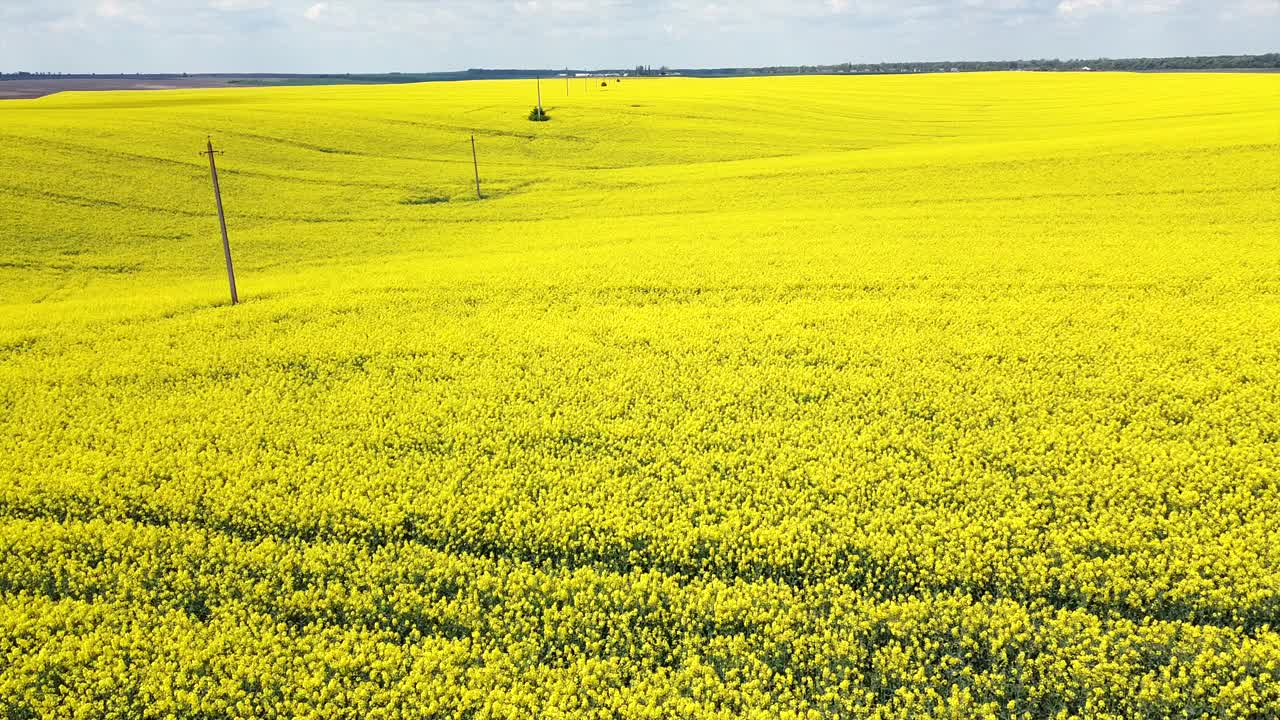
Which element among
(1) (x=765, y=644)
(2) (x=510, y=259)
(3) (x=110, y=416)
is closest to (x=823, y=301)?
(2) (x=510, y=259)

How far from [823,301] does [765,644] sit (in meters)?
11.9

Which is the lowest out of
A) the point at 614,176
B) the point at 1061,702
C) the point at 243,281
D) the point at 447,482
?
the point at 1061,702

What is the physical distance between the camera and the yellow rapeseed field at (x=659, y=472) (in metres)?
7.57

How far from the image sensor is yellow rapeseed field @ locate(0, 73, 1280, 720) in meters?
7.57

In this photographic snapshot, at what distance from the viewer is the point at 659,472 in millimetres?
10922

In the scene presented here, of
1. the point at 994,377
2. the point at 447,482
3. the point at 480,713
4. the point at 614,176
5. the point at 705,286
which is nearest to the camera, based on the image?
the point at 480,713

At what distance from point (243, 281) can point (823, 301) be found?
17.2 m

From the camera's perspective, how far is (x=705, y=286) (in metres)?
19.8

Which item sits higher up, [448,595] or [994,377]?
[994,377]

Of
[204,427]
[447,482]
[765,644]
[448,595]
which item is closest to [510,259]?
[204,427]

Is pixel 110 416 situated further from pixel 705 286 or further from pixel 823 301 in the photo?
pixel 823 301

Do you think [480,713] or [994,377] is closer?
[480,713]

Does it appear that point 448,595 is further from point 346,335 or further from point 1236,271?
point 1236,271

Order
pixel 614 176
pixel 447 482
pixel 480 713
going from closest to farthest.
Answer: pixel 480 713 → pixel 447 482 → pixel 614 176
